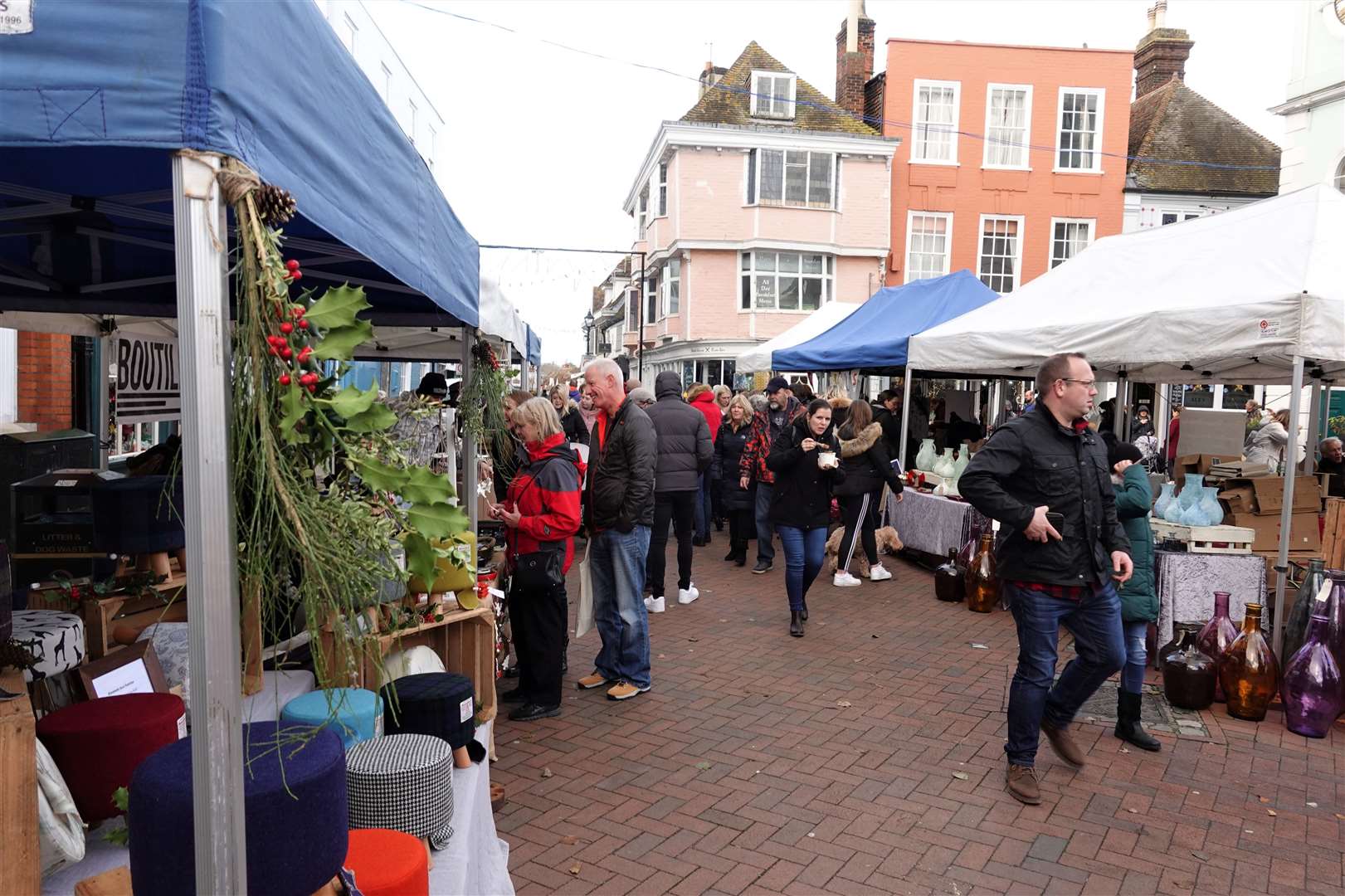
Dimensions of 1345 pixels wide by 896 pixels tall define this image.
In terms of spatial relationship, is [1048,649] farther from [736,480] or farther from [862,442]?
[736,480]

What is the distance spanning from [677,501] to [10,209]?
5.69 meters

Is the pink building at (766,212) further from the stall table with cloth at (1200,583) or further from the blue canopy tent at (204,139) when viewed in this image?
the blue canopy tent at (204,139)

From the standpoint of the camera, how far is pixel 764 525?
354 inches

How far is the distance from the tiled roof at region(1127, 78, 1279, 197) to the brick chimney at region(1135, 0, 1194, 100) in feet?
2.12

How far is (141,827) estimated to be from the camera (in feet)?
5.47

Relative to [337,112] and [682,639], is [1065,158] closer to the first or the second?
[682,639]

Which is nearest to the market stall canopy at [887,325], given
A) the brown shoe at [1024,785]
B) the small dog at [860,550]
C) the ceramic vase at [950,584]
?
the small dog at [860,550]

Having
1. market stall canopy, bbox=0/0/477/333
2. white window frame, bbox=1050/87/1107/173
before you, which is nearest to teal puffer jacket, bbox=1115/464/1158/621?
market stall canopy, bbox=0/0/477/333

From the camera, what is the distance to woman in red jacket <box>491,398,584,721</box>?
470 cm

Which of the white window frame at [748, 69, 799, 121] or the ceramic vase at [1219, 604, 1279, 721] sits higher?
the white window frame at [748, 69, 799, 121]

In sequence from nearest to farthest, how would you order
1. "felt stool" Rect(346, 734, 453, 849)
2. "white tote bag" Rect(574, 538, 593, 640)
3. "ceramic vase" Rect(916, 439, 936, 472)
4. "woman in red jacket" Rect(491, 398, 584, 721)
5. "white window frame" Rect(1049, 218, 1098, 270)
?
1. "felt stool" Rect(346, 734, 453, 849)
2. "woman in red jacket" Rect(491, 398, 584, 721)
3. "white tote bag" Rect(574, 538, 593, 640)
4. "ceramic vase" Rect(916, 439, 936, 472)
5. "white window frame" Rect(1049, 218, 1098, 270)

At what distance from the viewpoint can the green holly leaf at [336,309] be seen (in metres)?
1.62

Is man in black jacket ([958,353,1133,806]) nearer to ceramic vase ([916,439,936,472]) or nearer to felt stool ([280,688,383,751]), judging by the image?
felt stool ([280,688,383,751])

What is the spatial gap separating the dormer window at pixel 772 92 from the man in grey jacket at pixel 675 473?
2317 cm
